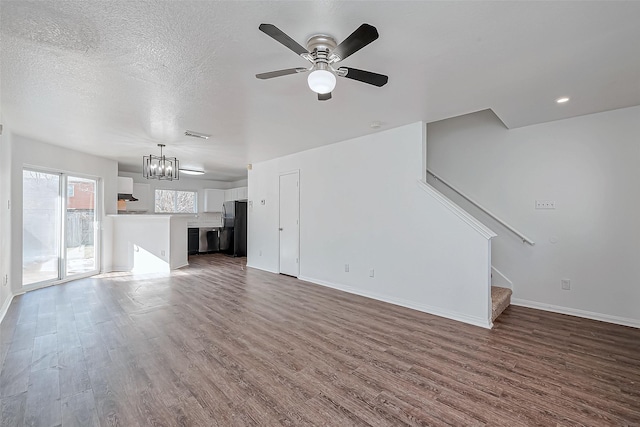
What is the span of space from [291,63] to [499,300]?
357cm

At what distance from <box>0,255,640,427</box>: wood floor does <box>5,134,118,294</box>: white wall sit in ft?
3.18

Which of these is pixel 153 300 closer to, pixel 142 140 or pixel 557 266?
pixel 142 140

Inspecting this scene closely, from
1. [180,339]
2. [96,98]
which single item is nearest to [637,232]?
[180,339]

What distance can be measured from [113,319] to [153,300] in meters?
0.71

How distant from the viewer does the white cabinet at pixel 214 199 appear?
9227mm

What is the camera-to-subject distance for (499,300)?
3428 millimetres

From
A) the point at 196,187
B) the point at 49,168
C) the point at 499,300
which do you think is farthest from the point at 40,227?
the point at 499,300

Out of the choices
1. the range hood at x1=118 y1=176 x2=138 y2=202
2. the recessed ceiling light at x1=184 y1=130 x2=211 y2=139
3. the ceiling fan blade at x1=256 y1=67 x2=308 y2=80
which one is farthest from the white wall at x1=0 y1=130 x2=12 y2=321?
the ceiling fan blade at x1=256 y1=67 x2=308 y2=80

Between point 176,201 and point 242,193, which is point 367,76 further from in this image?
point 176,201

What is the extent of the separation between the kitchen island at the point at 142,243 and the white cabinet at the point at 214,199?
3109mm

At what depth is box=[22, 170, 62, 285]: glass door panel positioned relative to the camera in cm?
444

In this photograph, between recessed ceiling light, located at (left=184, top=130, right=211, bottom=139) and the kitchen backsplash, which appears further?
the kitchen backsplash

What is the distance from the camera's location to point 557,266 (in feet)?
11.9

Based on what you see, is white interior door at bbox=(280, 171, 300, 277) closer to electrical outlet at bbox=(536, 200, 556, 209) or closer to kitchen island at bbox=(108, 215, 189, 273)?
kitchen island at bbox=(108, 215, 189, 273)
